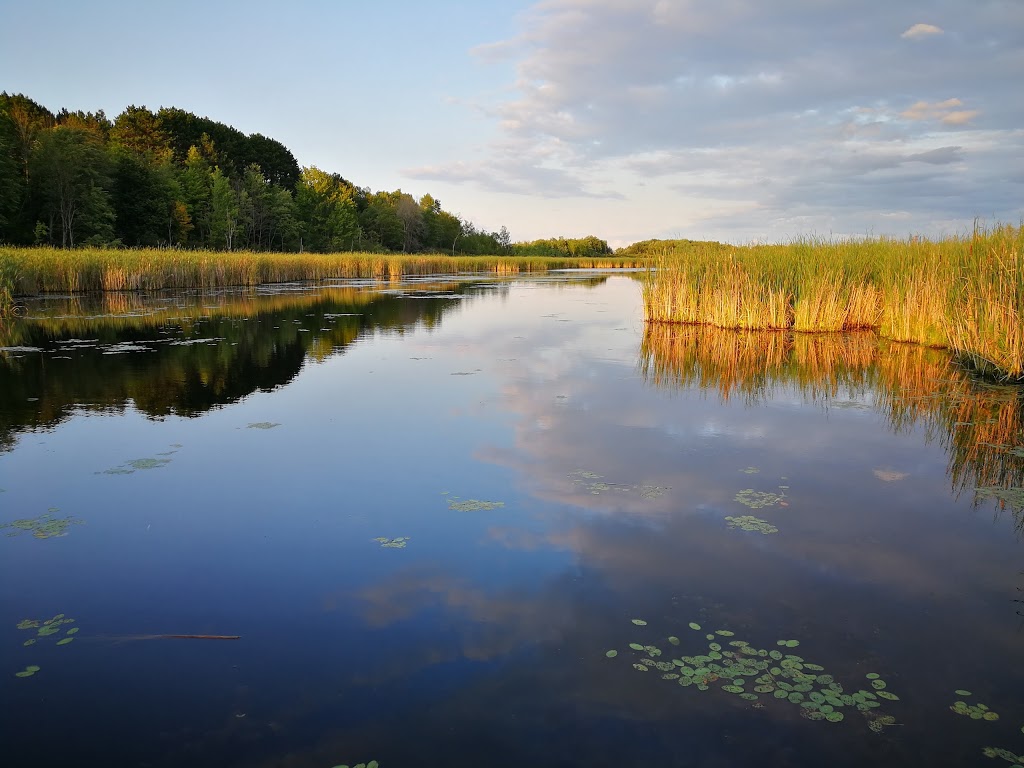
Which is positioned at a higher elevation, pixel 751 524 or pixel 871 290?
pixel 871 290

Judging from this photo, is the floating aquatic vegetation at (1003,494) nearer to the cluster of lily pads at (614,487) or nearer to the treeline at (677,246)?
the cluster of lily pads at (614,487)

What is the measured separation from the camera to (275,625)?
119 inches

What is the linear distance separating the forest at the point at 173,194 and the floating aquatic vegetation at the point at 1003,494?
4374 centimetres

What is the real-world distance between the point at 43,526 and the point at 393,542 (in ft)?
7.70

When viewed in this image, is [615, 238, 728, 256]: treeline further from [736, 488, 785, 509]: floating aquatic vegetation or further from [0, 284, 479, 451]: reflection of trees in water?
[736, 488, 785, 509]: floating aquatic vegetation

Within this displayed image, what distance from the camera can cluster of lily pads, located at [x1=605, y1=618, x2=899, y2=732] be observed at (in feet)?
8.19

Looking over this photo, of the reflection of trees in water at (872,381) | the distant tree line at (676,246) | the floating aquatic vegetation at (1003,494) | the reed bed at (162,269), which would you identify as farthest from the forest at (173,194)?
the floating aquatic vegetation at (1003,494)

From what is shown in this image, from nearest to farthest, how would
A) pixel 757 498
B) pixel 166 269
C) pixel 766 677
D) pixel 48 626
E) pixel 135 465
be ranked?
1. pixel 766 677
2. pixel 48 626
3. pixel 757 498
4. pixel 135 465
5. pixel 166 269

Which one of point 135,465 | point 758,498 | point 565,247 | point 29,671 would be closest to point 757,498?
point 758,498

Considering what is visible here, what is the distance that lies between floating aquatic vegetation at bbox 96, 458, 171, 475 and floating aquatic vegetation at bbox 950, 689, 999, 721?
5481 millimetres

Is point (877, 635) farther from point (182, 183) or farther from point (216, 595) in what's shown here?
point (182, 183)

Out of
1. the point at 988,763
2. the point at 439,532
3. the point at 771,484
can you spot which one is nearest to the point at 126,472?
the point at 439,532

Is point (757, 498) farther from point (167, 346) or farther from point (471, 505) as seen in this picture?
point (167, 346)

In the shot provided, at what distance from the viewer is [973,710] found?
2.46 m
